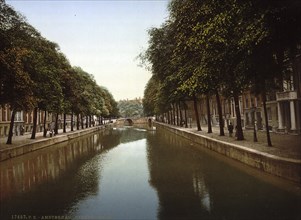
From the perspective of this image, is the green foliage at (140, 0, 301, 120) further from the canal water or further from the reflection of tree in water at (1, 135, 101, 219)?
the reflection of tree in water at (1, 135, 101, 219)

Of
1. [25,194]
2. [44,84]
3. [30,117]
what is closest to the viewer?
[25,194]

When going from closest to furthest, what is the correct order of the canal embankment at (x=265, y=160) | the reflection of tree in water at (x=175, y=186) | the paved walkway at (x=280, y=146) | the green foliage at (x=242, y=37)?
the reflection of tree in water at (x=175, y=186) < the canal embankment at (x=265, y=160) < the green foliage at (x=242, y=37) < the paved walkway at (x=280, y=146)

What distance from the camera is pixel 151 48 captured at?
42.9 meters

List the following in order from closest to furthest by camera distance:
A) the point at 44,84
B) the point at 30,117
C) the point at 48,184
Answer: the point at 48,184
the point at 44,84
the point at 30,117

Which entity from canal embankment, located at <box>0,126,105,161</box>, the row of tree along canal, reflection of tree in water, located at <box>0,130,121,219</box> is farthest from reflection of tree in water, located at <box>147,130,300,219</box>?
the row of tree along canal

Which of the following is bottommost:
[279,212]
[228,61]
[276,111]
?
[279,212]

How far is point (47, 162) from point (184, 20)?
15.3 m

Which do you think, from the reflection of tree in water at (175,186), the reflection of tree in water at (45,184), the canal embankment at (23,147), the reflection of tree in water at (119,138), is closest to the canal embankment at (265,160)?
the reflection of tree in water at (175,186)

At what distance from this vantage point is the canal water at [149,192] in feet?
39.2

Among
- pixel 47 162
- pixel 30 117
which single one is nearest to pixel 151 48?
pixel 47 162

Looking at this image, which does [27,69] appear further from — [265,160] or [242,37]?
[265,160]

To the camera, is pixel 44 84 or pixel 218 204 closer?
pixel 218 204

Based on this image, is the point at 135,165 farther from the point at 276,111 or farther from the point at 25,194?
the point at 276,111

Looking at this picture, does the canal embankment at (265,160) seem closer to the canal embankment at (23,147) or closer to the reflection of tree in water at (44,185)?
the reflection of tree in water at (44,185)
